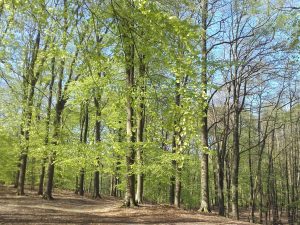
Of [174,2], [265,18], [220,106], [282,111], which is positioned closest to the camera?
[174,2]

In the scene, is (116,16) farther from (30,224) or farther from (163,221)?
(163,221)

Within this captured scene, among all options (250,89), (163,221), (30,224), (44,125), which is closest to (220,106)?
(250,89)

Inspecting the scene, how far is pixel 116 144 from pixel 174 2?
377 inches

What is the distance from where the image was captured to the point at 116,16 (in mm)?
4590

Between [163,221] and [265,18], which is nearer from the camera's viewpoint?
[163,221]

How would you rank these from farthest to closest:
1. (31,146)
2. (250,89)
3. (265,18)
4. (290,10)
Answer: (250,89), (31,146), (265,18), (290,10)

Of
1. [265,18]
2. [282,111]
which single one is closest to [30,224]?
[265,18]

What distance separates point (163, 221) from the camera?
1263 centimetres

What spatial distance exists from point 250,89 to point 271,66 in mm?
4403

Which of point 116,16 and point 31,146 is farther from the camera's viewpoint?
point 31,146

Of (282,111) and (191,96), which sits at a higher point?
(282,111)

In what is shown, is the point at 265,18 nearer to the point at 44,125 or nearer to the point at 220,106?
the point at 220,106

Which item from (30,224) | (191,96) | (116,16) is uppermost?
(116,16)

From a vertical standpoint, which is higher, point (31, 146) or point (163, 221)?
point (31, 146)
